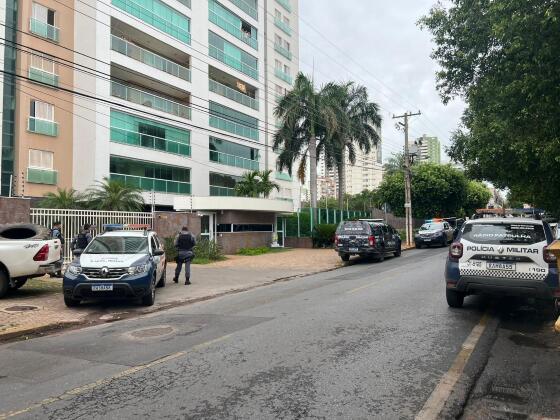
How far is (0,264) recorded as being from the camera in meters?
11.0

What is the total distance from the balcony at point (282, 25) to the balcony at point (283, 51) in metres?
1.98

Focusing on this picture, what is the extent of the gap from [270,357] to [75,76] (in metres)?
28.9

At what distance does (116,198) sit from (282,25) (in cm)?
3209

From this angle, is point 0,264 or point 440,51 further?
point 440,51

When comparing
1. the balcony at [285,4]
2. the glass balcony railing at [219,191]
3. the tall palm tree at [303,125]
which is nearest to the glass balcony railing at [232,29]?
the balcony at [285,4]

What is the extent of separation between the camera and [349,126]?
1444 inches

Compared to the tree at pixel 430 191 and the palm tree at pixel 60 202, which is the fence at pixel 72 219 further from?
the tree at pixel 430 191

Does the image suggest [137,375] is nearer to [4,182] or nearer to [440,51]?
[440,51]

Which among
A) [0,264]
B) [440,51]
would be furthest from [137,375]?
[440,51]

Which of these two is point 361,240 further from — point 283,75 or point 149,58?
point 283,75

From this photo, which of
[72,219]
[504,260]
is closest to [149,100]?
[72,219]

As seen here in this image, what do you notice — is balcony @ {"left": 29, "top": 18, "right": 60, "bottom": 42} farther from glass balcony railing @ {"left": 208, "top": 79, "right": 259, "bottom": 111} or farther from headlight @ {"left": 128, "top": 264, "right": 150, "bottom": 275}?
headlight @ {"left": 128, "top": 264, "right": 150, "bottom": 275}

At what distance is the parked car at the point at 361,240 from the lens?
20703 mm

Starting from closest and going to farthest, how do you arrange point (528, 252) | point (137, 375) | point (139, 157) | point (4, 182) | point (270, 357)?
point (137, 375) < point (270, 357) < point (528, 252) < point (4, 182) < point (139, 157)
